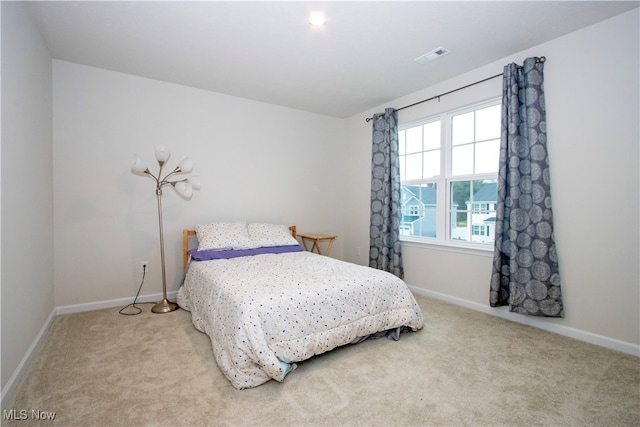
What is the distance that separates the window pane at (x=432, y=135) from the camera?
3537mm

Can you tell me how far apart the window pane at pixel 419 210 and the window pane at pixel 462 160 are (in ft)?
1.09

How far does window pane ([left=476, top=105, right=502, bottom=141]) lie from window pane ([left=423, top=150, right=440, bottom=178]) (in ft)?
1.67

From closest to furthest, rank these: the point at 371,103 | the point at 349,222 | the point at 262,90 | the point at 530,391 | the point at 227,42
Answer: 1. the point at 530,391
2. the point at 227,42
3. the point at 262,90
4. the point at 371,103
5. the point at 349,222

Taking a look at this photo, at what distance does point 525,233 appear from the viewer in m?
2.59

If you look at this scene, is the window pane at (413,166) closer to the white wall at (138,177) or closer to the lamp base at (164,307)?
the white wall at (138,177)

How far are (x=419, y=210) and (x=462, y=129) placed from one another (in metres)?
1.07

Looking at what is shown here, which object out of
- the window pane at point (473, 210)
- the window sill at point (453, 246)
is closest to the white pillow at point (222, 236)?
the window sill at point (453, 246)

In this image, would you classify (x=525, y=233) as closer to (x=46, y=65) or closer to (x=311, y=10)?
(x=311, y=10)

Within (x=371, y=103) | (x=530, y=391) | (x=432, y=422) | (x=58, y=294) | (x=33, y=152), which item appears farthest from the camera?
(x=371, y=103)

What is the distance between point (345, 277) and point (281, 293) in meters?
0.58

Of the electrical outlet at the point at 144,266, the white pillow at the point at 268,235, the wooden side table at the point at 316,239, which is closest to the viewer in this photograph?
the electrical outlet at the point at 144,266

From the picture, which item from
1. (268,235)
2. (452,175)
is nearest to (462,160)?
(452,175)

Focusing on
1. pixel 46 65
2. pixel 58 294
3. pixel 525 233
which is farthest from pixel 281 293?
pixel 46 65

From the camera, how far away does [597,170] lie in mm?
2309
